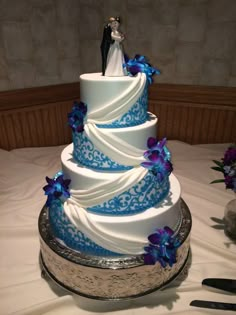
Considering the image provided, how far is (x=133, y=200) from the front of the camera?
3.52ft

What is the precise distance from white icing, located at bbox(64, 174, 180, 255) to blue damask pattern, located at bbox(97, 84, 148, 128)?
0.36 metres

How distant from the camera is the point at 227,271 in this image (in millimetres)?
1321

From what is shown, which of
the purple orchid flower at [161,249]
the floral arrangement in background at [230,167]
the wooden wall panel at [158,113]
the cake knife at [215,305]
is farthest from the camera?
the wooden wall panel at [158,113]

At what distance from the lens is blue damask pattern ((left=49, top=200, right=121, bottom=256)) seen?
3.56ft

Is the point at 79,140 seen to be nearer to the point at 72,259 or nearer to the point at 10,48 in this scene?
the point at 72,259

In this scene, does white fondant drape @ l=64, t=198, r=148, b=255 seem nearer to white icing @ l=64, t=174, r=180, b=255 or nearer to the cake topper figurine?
white icing @ l=64, t=174, r=180, b=255

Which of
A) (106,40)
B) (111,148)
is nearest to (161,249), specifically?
(111,148)

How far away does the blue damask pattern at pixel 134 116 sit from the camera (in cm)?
109

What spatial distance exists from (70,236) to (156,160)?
1.61 ft

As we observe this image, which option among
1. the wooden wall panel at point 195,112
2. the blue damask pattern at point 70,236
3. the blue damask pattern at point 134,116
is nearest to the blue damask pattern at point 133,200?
the blue damask pattern at point 70,236

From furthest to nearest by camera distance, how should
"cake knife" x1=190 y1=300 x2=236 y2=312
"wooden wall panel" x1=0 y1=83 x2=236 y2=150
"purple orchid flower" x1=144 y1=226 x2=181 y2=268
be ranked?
"wooden wall panel" x1=0 y1=83 x2=236 y2=150, "cake knife" x1=190 y1=300 x2=236 y2=312, "purple orchid flower" x1=144 y1=226 x2=181 y2=268

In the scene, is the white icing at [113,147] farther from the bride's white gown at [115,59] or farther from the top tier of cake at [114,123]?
the bride's white gown at [115,59]

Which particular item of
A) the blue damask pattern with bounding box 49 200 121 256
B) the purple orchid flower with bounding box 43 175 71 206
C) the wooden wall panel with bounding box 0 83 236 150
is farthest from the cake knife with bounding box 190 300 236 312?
the wooden wall panel with bounding box 0 83 236 150

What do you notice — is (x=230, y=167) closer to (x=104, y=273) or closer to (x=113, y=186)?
(x=113, y=186)
